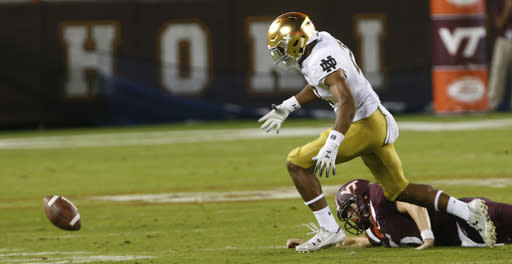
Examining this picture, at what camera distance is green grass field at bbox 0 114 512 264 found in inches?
301

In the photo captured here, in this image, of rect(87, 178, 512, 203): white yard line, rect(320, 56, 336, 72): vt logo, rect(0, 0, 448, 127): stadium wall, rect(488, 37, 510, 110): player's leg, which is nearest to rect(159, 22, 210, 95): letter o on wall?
rect(0, 0, 448, 127): stadium wall

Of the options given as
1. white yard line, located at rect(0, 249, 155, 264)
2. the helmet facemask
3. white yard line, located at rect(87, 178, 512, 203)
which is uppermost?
the helmet facemask

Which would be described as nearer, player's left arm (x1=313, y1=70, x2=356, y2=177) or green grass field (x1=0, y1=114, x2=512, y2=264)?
player's left arm (x1=313, y1=70, x2=356, y2=177)

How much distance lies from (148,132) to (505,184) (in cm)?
1048

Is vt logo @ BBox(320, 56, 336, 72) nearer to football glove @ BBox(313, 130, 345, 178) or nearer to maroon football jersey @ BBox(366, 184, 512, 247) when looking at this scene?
football glove @ BBox(313, 130, 345, 178)

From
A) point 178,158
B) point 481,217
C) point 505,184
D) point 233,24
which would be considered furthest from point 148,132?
point 481,217

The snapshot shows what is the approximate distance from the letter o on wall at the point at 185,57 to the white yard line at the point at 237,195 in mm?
10060

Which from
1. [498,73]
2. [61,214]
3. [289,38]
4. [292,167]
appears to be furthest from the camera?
[498,73]

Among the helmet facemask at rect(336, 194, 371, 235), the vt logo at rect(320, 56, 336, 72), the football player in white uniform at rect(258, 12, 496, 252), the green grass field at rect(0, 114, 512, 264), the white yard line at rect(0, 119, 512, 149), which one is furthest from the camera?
the white yard line at rect(0, 119, 512, 149)

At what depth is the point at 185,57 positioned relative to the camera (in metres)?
21.5

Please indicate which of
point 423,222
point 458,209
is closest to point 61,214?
point 423,222

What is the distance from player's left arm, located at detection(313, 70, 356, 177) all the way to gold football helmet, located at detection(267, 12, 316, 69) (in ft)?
1.49

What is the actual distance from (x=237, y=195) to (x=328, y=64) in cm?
423

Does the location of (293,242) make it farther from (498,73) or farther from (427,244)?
(498,73)
